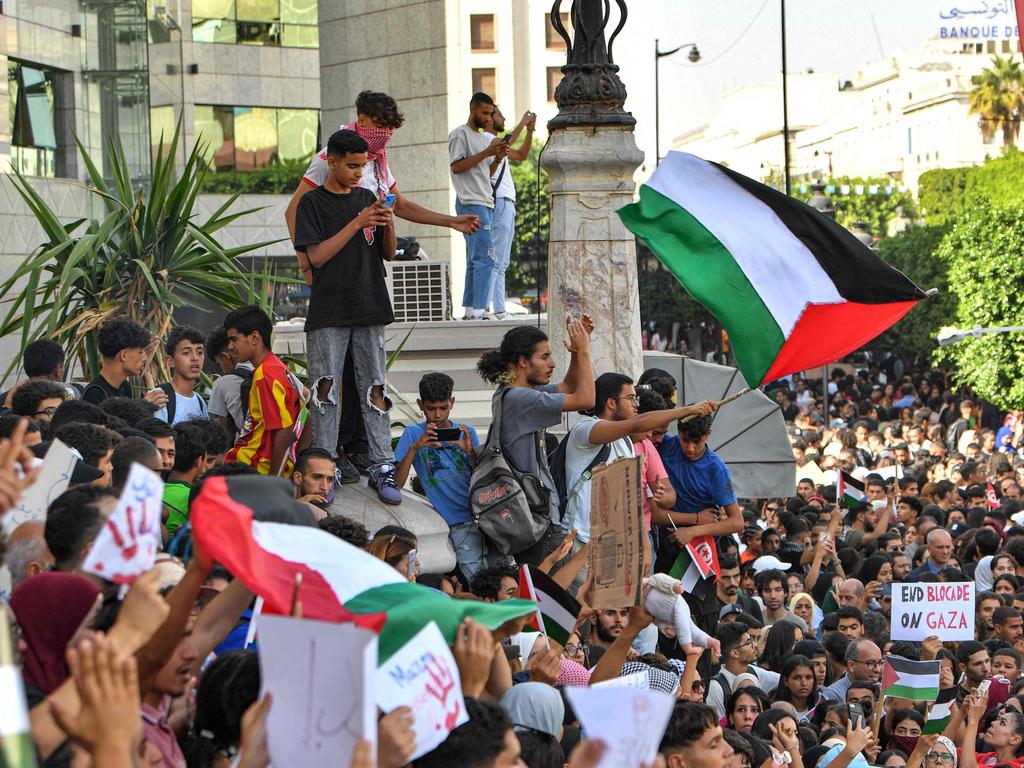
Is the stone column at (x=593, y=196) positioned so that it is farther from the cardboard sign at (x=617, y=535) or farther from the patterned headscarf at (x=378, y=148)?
the cardboard sign at (x=617, y=535)

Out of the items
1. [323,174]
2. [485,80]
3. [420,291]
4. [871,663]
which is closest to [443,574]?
[323,174]

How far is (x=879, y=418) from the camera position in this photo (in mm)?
32969

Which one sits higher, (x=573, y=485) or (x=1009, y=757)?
(x=573, y=485)

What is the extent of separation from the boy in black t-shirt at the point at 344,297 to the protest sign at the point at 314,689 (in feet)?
15.7

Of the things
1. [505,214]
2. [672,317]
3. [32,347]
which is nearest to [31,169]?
[505,214]

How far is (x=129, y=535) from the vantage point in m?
3.57

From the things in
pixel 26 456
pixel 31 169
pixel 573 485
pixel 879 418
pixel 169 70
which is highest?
pixel 169 70

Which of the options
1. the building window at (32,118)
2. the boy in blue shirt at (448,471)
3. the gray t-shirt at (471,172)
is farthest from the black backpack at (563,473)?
the building window at (32,118)

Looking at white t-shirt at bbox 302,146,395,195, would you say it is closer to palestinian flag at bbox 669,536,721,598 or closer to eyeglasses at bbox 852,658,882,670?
palestinian flag at bbox 669,536,721,598

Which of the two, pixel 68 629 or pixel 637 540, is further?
pixel 637 540

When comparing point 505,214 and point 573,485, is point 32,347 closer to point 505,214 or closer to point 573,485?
point 573,485

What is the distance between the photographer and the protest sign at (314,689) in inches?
124

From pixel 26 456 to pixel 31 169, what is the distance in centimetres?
1579

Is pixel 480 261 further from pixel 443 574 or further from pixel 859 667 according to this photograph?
pixel 443 574
